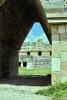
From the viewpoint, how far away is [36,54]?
42062 mm

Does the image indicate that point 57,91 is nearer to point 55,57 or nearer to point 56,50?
point 55,57

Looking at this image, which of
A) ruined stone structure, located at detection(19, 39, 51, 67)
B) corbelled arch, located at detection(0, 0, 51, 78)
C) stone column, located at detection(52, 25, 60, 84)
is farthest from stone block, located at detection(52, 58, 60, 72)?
ruined stone structure, located at detection(19, 39, 51, 67)

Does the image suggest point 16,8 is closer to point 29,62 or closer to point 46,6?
point 46,6

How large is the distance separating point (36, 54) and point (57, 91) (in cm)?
3390

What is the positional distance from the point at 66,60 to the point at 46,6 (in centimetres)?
155

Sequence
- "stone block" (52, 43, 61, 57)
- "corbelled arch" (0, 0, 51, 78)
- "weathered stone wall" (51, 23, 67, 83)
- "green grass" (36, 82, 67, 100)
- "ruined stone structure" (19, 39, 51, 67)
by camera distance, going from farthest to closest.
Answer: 1. "ruined stone structure" (19, 39, 51, 67)
2. "corbelled arch" (0, 0, 51, 78)
3. "stone block" (52, 43, 61, 57)
4. "weathered stone wall" (51, 23, 67, 83)
5. "green grass" (36, 82, 67, 100)

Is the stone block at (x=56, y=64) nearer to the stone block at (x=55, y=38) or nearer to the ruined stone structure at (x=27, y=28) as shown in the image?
the ruined stone structure at (x=27, y=28)

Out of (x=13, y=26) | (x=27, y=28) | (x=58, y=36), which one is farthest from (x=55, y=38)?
(x=27, y=28)

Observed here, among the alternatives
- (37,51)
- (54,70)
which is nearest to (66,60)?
(54,70)

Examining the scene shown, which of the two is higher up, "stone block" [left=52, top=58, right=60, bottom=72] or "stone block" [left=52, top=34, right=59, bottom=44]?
"stone block" [left=52, top=34, right=59, bottom=44]

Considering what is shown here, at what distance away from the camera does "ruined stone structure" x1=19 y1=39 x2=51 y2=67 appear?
39656 mm

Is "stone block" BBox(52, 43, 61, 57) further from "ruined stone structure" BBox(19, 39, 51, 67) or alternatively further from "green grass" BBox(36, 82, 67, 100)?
"ruined stone structure" BBox(19, 39, 51, 67)

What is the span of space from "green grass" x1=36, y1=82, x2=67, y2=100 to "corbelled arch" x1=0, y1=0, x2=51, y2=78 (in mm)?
3597

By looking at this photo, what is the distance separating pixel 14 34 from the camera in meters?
14.3
